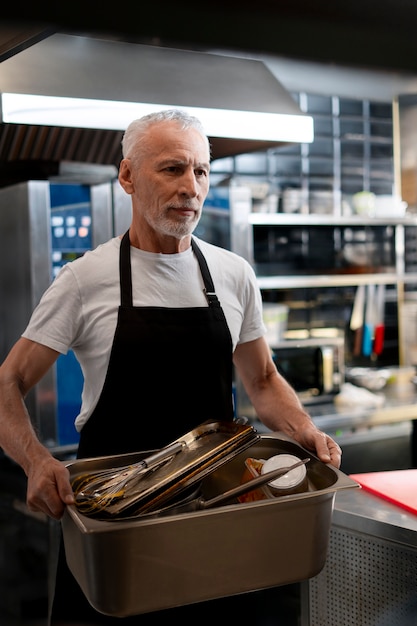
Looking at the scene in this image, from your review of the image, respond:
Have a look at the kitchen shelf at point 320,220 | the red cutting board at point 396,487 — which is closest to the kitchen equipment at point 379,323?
the kitchen shelf at point 320,220

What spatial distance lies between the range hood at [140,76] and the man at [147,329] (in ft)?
2.12

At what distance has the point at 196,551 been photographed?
119 centimetres

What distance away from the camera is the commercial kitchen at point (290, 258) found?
1.69 meters

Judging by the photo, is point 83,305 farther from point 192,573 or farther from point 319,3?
point 319,3

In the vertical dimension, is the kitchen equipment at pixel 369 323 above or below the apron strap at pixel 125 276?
below

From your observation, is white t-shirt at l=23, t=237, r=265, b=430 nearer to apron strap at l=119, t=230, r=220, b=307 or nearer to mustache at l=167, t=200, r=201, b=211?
apron strap at l=119, t=230, r=220, b=307

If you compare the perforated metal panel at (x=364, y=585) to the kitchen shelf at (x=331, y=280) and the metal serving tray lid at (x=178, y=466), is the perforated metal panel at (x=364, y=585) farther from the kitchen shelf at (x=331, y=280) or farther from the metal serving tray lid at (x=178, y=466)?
the kitchen shelf at (x=331, y=280)

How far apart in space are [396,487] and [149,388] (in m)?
0.68

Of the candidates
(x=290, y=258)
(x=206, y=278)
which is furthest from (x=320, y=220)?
(x=206, y=278)

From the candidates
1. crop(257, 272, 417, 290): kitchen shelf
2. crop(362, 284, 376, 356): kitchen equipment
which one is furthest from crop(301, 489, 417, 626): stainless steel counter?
crop(362, 284, 376, 356): kitchen equipment

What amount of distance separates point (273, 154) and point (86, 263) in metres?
3.22

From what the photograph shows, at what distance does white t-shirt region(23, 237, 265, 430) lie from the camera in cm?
171

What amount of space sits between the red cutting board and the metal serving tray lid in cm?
57

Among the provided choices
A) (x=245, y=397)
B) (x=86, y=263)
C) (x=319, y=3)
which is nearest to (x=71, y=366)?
(x=245, y=397)
